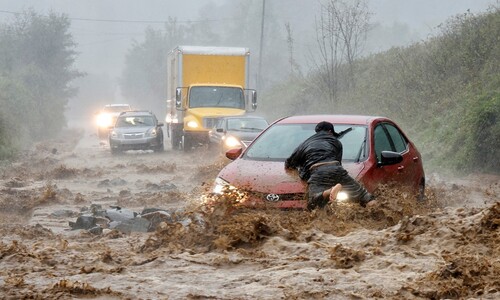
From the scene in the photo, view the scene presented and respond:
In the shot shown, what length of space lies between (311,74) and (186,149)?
59.4 ft

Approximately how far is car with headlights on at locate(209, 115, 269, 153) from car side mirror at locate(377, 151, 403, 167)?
42.9 ft

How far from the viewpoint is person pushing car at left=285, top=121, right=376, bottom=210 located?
30.7ft

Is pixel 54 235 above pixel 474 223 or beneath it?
beneath

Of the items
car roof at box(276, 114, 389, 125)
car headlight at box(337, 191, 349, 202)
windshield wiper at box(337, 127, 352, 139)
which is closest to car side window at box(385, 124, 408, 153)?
car roof at box(276, 114, 389, 125)

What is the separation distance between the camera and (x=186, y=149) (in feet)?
102

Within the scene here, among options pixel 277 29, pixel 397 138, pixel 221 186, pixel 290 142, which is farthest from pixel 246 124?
pixel 277 29

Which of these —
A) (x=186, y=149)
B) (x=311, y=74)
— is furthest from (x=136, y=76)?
(x=186, y=149)

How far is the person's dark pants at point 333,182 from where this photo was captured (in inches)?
372

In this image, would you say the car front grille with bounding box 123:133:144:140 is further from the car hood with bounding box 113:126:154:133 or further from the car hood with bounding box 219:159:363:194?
the car hood with bounding box 219:159:363:194

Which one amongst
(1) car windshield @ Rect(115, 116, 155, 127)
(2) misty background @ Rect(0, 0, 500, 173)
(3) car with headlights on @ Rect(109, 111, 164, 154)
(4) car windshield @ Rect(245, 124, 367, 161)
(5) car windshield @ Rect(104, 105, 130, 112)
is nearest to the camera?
(4) car windshield @ Rect(245, 124, 367, 161)

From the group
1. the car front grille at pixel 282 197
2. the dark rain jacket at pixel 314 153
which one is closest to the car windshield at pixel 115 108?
the dark rain jacket at pixel 314 153

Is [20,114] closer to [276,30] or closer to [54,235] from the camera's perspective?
[54,235]

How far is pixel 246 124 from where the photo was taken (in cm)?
2541

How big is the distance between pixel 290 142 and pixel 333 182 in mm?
1617
